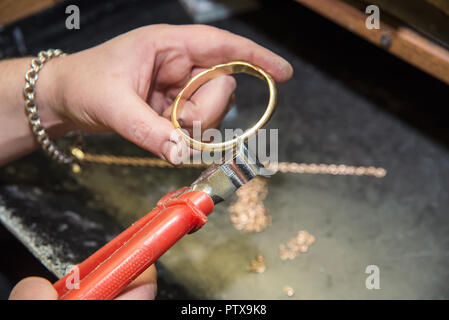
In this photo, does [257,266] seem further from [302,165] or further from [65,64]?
[65,64]

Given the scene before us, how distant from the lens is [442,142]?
2.31 ft

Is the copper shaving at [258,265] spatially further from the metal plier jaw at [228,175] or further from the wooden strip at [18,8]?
the wooden strip at [18,8]

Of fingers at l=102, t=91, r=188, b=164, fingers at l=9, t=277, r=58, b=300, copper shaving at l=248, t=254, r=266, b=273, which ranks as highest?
fingers at l=102, t=91, r=188, b=164

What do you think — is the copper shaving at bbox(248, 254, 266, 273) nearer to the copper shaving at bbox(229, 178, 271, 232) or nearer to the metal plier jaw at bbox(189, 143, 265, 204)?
the copper shaving at bbox(229, 178, 271, 232)

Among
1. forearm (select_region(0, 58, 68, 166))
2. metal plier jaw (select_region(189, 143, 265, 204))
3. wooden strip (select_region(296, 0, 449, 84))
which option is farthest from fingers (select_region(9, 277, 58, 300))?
wooden strip (select_region(296, 0, 449, 84))

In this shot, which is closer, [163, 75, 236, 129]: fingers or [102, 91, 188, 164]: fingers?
[102, 91, 188, 164]: fingers

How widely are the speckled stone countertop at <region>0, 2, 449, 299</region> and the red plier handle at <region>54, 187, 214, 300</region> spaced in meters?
0.19

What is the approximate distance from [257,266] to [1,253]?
0.46 metres

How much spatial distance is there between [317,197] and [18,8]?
0.65 m

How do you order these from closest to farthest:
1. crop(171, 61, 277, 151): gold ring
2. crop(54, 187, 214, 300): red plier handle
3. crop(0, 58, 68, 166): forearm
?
crop(54, 187, 214, 300): red plier handle < crop(171, 61, 277, 151): gold ring < crop(0, 58, 68, 166): forearm

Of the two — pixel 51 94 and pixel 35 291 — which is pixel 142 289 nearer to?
pixel 35 291

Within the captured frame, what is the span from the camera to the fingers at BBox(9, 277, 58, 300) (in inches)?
15.0

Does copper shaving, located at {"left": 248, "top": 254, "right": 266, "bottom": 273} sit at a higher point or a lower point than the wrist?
lower
